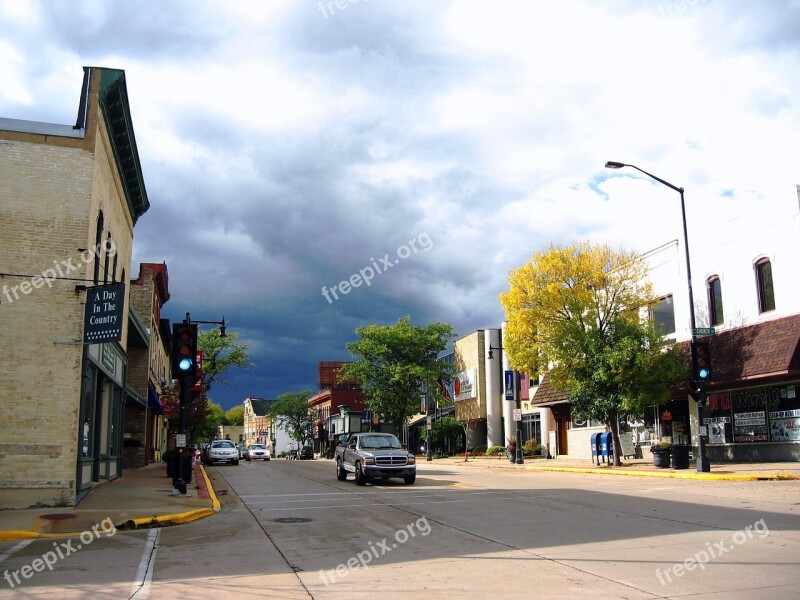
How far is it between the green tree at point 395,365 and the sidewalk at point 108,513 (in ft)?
135

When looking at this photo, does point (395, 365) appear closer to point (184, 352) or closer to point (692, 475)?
point (692, 475)

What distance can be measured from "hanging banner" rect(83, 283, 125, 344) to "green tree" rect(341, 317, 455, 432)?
44789mm

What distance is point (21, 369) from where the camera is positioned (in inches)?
637

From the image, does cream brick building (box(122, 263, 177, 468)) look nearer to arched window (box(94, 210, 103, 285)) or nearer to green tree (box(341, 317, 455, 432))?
arched window (box(94, 210, 103, 285))

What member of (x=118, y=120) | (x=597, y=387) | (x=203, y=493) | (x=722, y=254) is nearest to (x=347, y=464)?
(x=203, y=493)

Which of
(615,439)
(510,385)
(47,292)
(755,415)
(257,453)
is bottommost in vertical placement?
(257,453)

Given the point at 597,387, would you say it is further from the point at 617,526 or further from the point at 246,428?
the point at 246,428

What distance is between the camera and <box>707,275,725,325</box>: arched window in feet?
98.7

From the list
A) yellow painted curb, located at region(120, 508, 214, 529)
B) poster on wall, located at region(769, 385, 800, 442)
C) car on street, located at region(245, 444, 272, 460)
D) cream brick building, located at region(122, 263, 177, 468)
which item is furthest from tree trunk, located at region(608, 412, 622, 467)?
car on street, located at region(245, 444, 272, 460)

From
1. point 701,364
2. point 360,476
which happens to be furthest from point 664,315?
point 360,476

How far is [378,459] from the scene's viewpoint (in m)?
23.0

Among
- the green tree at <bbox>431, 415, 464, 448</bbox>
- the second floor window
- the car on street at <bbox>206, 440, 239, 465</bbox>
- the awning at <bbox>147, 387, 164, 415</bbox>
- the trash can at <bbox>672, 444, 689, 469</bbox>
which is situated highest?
the second floor window

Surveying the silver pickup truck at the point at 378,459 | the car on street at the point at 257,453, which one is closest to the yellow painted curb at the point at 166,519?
the silver pickup truck at the point at 378,459

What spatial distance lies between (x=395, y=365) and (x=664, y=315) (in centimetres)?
3029
